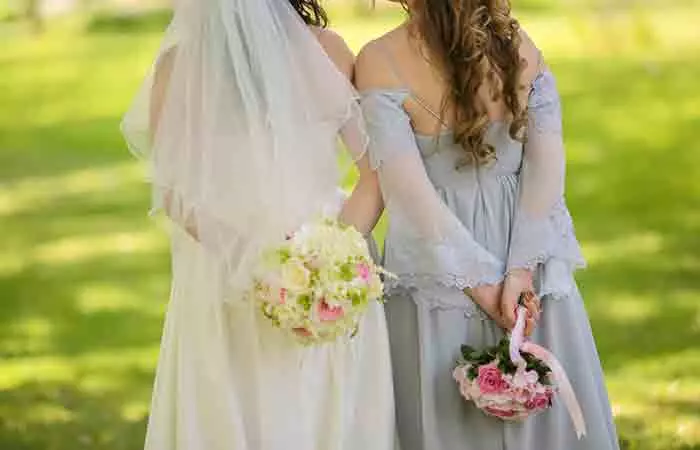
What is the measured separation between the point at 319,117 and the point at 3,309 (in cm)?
423

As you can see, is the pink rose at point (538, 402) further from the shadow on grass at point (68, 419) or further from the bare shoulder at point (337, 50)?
the shadow on grass at point (68, 419)

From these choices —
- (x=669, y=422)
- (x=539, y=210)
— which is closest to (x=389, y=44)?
(x=539, y=210)

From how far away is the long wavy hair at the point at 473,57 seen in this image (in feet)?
11.5

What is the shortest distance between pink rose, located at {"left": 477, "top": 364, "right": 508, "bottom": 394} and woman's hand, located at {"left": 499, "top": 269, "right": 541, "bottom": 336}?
163mm

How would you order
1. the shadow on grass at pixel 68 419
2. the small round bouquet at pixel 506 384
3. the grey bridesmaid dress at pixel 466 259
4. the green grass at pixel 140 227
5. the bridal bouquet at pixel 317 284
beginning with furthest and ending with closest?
1. the green grass at pixel 140 227
2. the shadow on grass at pixel 68 419
3. the grey bridesmaid dress at pixel 466 259
4. the small round bouquet at pixel 506 384
5. the bridal bouquet at pixel 317 284

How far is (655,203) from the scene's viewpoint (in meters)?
9.07

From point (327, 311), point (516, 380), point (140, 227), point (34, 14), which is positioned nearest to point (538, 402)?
point (516, 380)

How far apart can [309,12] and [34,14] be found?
9.48 meters

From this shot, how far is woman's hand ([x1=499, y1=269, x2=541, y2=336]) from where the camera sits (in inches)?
142

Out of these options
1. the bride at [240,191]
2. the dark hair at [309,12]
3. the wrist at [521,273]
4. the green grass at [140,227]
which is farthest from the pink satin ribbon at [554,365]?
the green grass at [140,227]

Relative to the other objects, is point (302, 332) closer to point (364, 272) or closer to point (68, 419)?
point (364, 272)

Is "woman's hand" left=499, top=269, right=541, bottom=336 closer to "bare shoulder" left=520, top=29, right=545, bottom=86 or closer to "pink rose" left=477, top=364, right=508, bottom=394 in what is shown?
"pink rose" left=477, top=364, right=508, bottom=394

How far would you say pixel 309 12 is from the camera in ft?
11.8

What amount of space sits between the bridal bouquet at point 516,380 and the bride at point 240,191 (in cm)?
28
